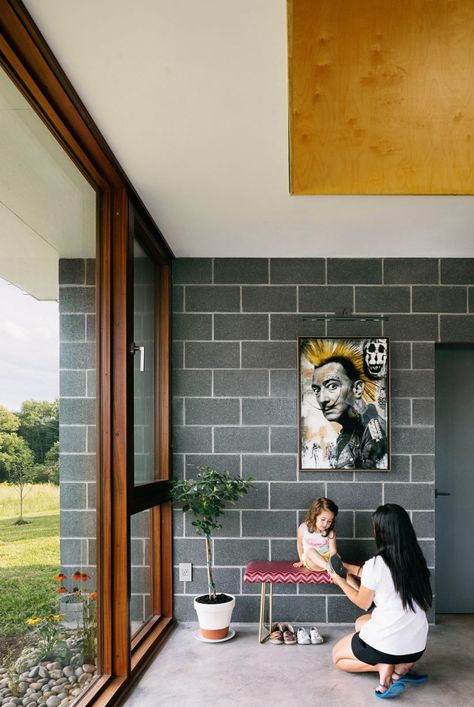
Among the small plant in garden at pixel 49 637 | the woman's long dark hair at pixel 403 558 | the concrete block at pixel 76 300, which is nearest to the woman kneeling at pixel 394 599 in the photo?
the woman's long dark hair at pixel 403 558

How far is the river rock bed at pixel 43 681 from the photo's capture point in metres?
2.19

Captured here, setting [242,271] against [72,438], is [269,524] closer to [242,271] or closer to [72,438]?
[242,271]

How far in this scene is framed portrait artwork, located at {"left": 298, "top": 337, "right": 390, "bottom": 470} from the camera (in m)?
5.04

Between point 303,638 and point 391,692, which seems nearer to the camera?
point 391,692

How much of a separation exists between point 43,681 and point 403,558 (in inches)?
75.4

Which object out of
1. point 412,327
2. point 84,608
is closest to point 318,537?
point 412,327

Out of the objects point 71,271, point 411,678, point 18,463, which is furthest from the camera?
point 411,678

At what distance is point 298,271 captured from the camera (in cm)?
520

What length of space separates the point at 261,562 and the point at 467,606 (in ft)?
5.46

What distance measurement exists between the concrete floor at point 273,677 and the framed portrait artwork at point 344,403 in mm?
1205

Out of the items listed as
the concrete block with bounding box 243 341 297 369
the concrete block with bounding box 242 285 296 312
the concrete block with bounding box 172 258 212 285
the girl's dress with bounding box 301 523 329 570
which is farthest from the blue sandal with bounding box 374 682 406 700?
the concrete block with bounding box 172 258 212 285

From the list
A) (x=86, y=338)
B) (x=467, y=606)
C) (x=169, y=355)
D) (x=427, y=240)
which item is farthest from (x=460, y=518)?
(x=86, y=338)

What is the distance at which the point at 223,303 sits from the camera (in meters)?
5.18

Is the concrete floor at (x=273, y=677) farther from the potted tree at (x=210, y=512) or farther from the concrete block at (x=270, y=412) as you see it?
the concrete block at (x=270, y=412)
